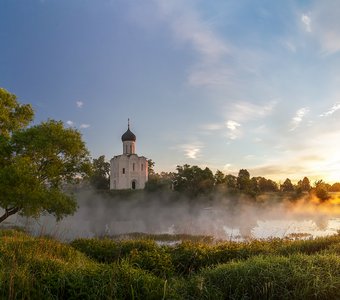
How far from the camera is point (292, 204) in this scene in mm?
62031

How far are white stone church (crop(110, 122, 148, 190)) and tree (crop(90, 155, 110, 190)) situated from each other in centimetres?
879

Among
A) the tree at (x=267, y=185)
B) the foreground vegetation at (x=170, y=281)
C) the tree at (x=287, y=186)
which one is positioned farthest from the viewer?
the tree at (x=287, y=186)

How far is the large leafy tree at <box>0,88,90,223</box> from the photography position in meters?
20.7

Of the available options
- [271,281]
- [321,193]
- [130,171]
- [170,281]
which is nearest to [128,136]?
[130,171]

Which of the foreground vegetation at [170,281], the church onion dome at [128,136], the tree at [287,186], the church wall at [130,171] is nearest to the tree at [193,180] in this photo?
the church wall at [130,171]

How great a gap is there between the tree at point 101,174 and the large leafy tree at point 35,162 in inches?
2229

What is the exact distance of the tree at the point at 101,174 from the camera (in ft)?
267

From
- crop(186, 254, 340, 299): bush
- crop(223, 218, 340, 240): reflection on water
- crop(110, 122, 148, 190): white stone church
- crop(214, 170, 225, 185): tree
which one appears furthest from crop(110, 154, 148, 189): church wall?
crop(186, 254, 340, 299): bush

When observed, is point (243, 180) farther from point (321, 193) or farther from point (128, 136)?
point (128, 136)

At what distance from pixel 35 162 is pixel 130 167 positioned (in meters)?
49.7

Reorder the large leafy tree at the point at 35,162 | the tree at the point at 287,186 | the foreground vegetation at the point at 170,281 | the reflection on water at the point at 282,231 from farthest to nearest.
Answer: the tree at the point at 287,186 → the reflection on water at the point at 282,231 → the large leafy tree at the point at 35,162 → the foreground vegetation at the point at 170,281

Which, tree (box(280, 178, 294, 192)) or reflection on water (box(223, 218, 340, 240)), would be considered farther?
tree (box(280, 178, 294, 192))

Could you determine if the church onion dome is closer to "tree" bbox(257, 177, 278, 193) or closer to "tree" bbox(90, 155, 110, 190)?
"tree" bbox(90, 155, 110, 190)

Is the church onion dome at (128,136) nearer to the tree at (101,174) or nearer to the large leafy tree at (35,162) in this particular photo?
the tree at (101,174)
